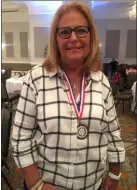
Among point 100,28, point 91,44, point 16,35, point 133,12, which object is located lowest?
point 91,44

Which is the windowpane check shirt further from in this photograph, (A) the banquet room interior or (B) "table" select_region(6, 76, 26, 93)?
(A) the banquet room interior

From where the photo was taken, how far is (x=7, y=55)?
8.11 m

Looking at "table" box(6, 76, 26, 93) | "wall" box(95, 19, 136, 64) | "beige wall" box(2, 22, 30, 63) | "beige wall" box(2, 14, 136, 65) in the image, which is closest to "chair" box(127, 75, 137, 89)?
"beige wall" box(2, 14, 136, 65)

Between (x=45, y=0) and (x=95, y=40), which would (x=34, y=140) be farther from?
(x=45, y=0)

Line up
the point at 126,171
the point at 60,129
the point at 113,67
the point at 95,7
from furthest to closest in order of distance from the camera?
the point at 95,7
the point at 113,67
the point at 126,171
the point at 60,129

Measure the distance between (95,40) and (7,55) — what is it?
25.1 ft

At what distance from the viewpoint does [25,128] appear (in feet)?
2.89

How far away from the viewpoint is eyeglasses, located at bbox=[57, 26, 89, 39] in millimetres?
856

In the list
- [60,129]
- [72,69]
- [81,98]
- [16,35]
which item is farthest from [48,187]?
[16,35]

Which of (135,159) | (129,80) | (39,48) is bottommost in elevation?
(135,159)

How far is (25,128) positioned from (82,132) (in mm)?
229

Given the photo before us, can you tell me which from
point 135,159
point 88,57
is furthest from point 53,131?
point 135,159

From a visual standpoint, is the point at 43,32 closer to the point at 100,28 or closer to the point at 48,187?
the point at 100,28

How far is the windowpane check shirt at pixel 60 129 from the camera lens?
33.3 inches
